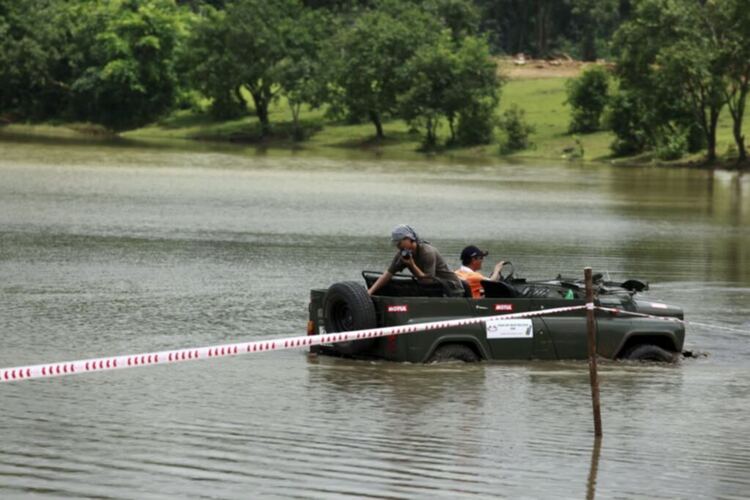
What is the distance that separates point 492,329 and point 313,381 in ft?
6.88

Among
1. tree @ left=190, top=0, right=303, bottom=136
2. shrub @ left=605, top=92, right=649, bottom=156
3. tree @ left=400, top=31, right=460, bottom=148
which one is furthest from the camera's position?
tree @ left=190, top=0, right=303, bottom=136

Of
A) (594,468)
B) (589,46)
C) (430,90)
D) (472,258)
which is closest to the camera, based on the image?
(594,468)

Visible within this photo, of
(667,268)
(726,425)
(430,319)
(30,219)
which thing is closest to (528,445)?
(726,425)

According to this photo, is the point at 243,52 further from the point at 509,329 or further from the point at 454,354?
the point at 454,354

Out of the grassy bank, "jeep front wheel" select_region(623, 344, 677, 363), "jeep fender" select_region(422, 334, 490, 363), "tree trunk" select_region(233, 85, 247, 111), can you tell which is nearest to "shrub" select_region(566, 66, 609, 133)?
the grassy bank

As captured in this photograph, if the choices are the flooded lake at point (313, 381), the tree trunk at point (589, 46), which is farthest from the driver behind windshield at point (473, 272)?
the tree trunk at point (589, 46)

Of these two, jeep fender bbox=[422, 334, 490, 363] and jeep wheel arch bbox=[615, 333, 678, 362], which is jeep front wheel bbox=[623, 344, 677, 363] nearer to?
jeep wheel arch bbox=[615, 333, 678, 362]

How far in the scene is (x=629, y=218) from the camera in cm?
4569

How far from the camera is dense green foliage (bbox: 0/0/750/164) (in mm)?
83000

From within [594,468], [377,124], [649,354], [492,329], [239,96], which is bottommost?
[377,124]

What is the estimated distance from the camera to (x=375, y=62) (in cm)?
10231

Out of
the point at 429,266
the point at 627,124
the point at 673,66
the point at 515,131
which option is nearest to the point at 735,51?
the point at 673,66

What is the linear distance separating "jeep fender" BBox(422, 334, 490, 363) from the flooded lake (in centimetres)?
16

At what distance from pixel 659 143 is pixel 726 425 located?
7365 centimetres
